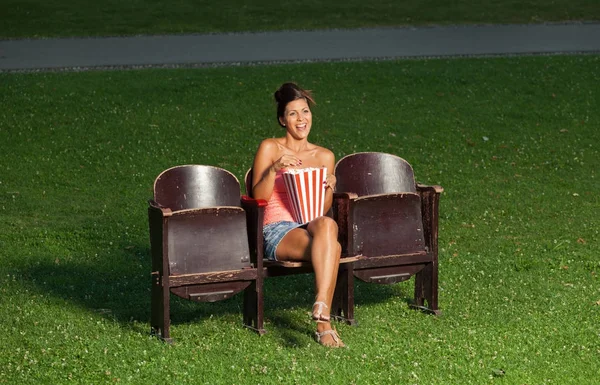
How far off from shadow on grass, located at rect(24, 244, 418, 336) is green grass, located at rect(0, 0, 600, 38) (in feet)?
38.6

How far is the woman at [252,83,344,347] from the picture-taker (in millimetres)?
6609

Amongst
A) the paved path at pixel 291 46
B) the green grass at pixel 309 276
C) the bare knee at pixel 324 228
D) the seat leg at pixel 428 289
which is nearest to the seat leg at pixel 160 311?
the green grass at pixel 309 276

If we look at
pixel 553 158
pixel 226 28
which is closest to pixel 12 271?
pixel 553 158

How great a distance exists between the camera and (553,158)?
517 inches

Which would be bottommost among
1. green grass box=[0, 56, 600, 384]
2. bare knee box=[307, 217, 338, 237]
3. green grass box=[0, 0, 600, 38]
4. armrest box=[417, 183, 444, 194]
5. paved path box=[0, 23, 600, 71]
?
green grass box=[0, 56, 600, 384]

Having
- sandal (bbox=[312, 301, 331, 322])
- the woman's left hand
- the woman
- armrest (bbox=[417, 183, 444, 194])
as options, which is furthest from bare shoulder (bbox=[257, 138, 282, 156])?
sandal (bbox=[312, 301, 331, 322])

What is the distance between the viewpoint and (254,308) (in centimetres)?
696

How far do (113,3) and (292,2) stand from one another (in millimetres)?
3860

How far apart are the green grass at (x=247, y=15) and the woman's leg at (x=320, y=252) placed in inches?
556

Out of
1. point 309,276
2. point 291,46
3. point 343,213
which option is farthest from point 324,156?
point 291,46

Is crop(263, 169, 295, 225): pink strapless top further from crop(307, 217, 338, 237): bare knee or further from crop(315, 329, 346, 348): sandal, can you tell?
crop(315, 329, 346, 348): sandal

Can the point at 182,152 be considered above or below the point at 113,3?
below

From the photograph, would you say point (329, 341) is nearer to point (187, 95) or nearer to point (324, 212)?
point (324, 212)

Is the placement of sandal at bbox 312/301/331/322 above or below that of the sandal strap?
above
